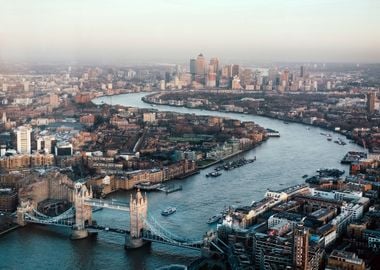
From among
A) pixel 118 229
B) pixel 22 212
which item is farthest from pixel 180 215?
pixel 22 212

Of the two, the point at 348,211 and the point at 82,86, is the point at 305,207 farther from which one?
the point at 82,86

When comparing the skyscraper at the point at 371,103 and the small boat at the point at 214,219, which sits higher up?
the skyscraper at the point at 371,103

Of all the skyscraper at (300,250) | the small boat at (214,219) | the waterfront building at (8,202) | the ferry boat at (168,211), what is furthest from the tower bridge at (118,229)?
the skyscraper at (300,250)

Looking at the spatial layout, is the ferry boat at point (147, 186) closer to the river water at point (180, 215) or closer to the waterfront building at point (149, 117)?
the river water at point (180, 215)

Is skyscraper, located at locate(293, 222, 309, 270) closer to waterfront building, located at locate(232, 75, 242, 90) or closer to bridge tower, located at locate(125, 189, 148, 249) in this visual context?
bridge tower, located at locate(125, 189, 148, 249)

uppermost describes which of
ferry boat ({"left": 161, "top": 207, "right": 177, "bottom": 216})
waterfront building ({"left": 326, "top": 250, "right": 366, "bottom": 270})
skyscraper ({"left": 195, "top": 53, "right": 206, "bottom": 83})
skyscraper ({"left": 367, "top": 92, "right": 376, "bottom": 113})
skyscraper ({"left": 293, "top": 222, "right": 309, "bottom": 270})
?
skyscraper ({"left": 195, "top": 53, "right": 206, "bottom": 83})

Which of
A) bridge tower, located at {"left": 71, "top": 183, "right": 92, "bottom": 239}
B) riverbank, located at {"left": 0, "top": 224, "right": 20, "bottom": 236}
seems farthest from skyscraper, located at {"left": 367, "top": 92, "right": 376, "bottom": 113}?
riverbank, located at {"left": 0, "top": 224, "right": 20, "bottom": 236}
